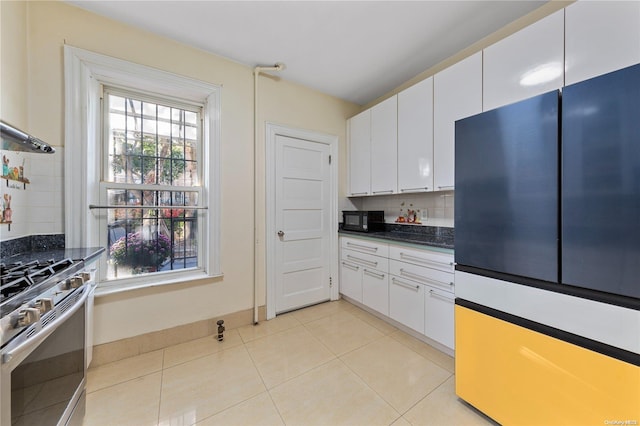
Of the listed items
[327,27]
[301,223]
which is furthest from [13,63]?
[301,223]

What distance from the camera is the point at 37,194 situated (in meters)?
1.55

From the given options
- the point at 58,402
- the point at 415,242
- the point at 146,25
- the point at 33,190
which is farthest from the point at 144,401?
the point at 146,25

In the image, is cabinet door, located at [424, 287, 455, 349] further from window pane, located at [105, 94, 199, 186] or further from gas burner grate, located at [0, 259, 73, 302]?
window pane, located at [105, 94, 199, 186]

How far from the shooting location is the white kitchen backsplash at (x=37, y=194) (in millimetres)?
1406

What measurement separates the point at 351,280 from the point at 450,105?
6.64 feet

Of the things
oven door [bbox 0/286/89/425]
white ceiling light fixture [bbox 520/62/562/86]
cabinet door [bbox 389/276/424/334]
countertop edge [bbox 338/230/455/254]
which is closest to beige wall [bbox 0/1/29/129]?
oven door [bbox 0/286/89/425]

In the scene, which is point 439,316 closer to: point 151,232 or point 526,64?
point 526,64

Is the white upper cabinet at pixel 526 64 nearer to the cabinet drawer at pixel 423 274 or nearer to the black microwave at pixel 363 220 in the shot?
the cabinet drawer at pixel 423 274

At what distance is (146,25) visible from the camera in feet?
5.92

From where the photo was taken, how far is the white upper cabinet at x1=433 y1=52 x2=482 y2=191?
69.8 inches

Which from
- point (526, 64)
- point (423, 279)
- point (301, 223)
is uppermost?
point (526, 64)

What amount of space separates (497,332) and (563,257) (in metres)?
0.48

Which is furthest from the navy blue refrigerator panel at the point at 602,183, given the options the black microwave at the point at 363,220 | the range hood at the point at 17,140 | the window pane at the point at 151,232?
the window pane at the point at 151,232

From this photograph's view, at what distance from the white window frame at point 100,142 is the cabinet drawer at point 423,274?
1.68m
